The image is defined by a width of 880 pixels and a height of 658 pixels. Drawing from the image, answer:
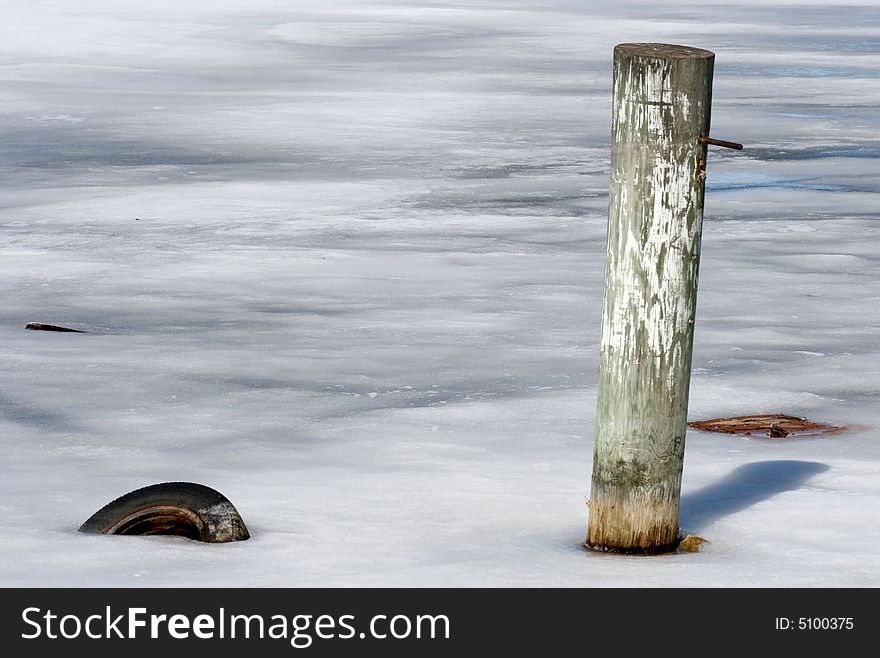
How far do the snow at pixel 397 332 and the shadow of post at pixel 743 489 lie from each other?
14 millimetres

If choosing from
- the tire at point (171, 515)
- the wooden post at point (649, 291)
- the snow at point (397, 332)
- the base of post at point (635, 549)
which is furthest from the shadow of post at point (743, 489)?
the tire at point (171, 515)

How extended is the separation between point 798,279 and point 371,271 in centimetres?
242

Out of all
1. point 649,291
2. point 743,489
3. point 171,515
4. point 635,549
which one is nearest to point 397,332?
point 743,489

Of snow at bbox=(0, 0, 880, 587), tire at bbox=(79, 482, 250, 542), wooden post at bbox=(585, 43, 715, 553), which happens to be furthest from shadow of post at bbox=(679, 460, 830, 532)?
tire at bbox=(79, 482, 250, 542)

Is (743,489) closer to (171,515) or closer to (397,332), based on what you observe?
(171,515)

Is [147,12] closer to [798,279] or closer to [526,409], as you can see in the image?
[798,279]

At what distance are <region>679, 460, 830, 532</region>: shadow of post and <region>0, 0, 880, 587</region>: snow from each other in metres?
0.01

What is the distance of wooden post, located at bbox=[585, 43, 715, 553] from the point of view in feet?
13.6

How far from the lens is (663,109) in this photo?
13.6ft

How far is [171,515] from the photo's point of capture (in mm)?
4500

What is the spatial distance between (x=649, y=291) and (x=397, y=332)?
327 cm

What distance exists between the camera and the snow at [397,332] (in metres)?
4.46

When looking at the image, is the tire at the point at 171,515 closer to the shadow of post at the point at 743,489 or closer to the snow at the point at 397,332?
the snow at the point at 397,332
